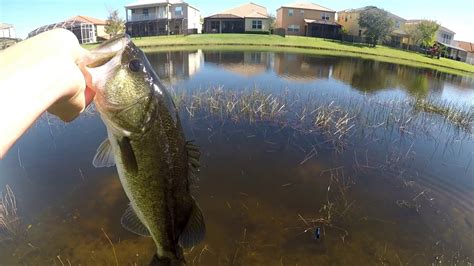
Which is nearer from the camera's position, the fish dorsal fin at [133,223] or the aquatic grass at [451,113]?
the fish dorsal fin at [133,223]

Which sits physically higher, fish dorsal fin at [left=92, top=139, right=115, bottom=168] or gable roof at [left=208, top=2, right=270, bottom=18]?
gable roof at [left=208, top=2, right=270, bottom=18]

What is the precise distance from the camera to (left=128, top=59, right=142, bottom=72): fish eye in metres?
2.17

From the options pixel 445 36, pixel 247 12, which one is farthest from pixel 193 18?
pixel 445 36

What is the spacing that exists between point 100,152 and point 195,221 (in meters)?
0.91

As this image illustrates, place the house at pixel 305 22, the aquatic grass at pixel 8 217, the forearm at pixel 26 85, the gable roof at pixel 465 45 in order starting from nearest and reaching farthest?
the forearm at pixel 26 85 → the aquatic grass at pixel 8 217 → the house at pixel 305 22 → the gable roof at pixel 465 45

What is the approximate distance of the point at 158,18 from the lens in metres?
63.0

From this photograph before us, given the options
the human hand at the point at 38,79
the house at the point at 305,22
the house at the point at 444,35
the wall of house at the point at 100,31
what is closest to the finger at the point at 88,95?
the human hand at the point at 38,79

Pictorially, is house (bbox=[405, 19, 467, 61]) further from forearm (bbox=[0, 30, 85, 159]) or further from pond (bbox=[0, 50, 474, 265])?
forearm (bbox=[0, 30, 85, 159])

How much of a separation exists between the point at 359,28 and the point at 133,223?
248ft

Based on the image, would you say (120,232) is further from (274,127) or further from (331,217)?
(274,127)

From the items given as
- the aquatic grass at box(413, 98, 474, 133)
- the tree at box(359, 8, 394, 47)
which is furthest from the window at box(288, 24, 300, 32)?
the aquatic grass at box(413, 98, 474, 133)

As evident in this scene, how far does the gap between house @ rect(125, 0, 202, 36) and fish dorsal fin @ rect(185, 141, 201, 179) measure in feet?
213

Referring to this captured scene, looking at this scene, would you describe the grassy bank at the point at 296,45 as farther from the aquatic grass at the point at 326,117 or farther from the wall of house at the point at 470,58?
the aquatic grass at the point at 326,117

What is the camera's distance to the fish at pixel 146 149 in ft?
7.00
